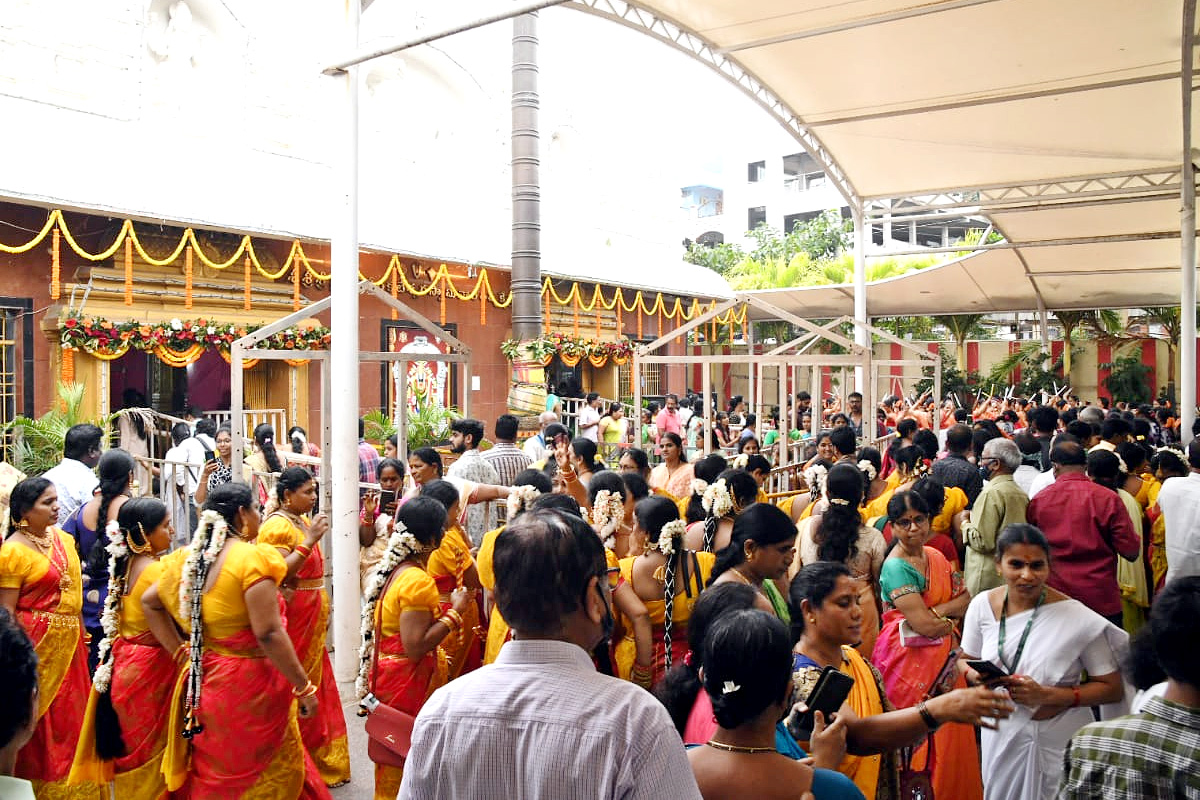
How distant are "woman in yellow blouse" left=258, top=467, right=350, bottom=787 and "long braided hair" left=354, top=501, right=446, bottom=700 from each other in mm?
709

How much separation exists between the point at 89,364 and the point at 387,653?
859cm

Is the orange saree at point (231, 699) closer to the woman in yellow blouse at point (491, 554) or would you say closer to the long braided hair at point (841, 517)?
the woman in yellow blouse at point (491, 554)

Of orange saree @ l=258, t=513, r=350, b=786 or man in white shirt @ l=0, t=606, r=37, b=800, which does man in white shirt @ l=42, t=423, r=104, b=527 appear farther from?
man in white shirt @ l=0, t=606, r=37, b=800

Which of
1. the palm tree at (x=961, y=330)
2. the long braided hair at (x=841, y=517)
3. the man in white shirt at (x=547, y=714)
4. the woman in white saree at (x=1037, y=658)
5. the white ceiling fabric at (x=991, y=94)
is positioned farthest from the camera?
the palm tree at (x=961, y=330)

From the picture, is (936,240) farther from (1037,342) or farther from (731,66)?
(731,66)

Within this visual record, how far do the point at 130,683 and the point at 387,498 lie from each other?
2.44m

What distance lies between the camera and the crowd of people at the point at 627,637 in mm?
1768

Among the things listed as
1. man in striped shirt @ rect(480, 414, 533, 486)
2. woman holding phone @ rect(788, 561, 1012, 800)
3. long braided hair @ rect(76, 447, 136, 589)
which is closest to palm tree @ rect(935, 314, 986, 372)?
man in striped shirt @ rect(480, 414, 533, 486)

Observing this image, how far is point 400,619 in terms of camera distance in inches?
141

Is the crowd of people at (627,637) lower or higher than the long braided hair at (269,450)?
lower

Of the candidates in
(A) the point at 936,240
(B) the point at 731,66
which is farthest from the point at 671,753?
(A) the point at 936,240

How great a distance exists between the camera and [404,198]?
14633mm

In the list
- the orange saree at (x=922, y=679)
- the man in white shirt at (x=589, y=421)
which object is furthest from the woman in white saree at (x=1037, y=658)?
the man in white shirt at (x=589, y=421)

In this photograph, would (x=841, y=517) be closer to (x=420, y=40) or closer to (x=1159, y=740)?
(x=1159, y=740)
